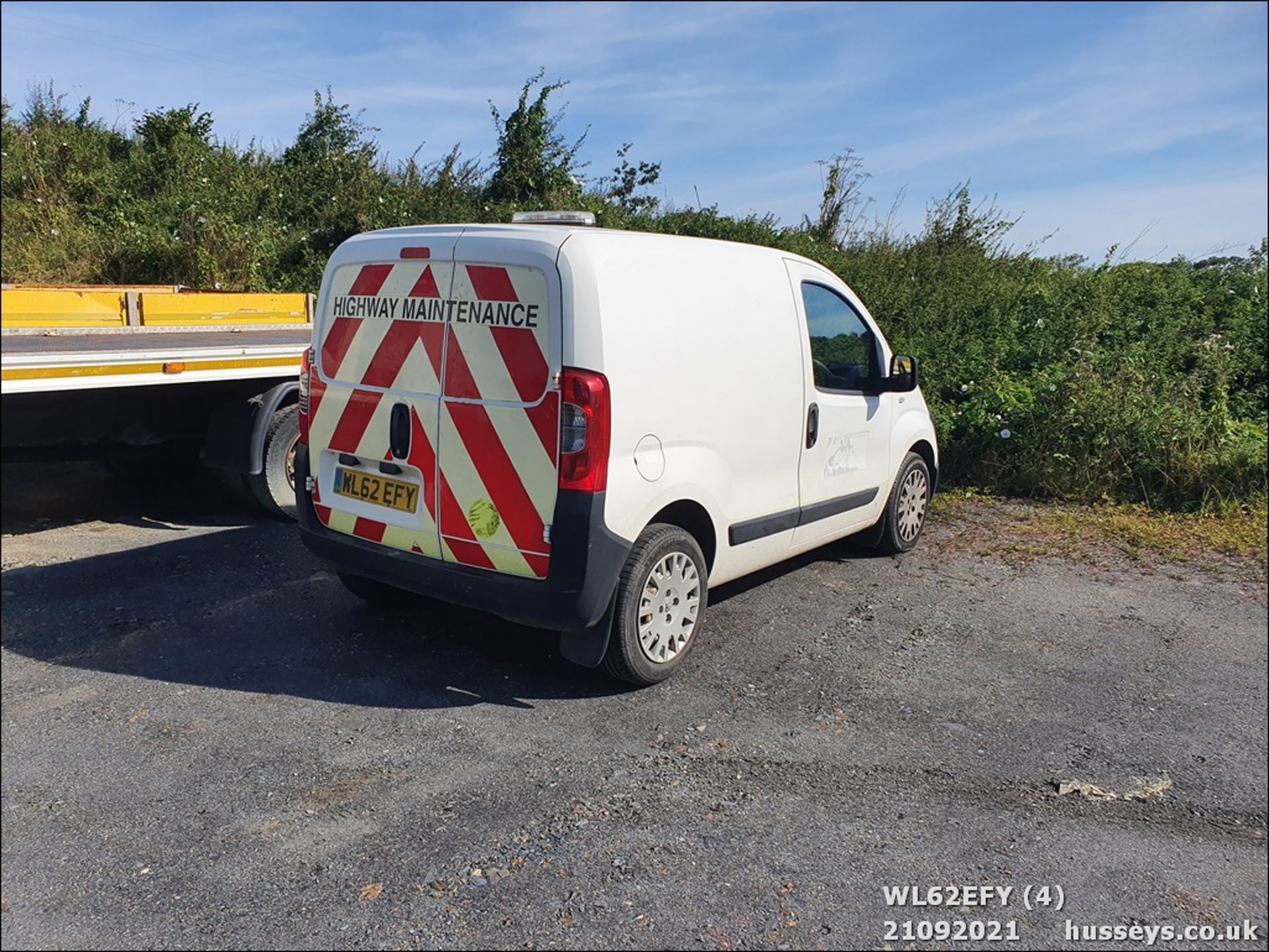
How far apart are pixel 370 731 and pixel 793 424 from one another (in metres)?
2.49

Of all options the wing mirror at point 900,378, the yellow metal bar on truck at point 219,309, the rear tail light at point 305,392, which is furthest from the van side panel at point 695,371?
the yellow metal bar on truck at point 219,309

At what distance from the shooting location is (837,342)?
17.6 feet

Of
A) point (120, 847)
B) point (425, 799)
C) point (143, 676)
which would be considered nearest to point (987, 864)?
point (425, 799)

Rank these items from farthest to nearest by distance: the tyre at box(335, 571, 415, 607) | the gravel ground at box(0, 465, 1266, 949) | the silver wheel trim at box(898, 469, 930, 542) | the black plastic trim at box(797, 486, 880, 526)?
the silver wheel trim at box(898, 469, 930, 542) < the black plastic trim at box(797, 486, 880, 526) < the tyre at box(335, 571, 415, 607) < the gravel ground at box(0, 465, 1266, 949)

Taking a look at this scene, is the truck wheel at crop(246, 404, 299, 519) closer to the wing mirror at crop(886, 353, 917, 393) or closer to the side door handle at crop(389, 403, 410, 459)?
the side door handle at crop(389, 403, 410, 459)

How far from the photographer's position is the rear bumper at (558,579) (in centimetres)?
374

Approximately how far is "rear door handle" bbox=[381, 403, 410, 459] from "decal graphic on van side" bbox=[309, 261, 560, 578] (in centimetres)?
4

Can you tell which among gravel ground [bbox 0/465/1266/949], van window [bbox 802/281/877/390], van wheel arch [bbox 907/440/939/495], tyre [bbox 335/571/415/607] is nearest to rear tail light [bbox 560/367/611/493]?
gravel ground [bbox 0/465/1266/949]

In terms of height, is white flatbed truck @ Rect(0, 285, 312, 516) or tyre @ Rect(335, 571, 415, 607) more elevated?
white flatbed truck @ Rect(0, 285, 312, 516)

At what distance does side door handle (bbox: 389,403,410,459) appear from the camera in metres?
4.09

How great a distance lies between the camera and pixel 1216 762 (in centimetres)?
363

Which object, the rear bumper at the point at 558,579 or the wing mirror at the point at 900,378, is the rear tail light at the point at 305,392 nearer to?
the rear bumper at the point at 558,579

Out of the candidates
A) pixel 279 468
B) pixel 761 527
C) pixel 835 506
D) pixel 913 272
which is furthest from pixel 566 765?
pixel 913 272

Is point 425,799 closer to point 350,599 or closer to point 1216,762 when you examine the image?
point 350,599
